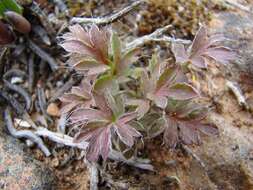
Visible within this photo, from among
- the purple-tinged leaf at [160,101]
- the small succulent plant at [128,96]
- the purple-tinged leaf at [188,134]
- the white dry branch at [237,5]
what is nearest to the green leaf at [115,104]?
the small succulent plant at [128,96]

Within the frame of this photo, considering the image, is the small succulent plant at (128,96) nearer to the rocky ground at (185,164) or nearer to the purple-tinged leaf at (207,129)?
the purple-tinged leaf at (207,129)

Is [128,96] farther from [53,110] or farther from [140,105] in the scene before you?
[53,110]

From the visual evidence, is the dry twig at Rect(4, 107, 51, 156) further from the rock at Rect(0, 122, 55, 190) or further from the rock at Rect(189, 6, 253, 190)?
the rock at Rect(189, 6, 253, 190)

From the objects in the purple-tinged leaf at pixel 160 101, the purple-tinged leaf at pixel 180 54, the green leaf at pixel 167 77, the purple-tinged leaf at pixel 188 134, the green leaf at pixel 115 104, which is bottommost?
the purple-tinged leaf at pixel 188 134

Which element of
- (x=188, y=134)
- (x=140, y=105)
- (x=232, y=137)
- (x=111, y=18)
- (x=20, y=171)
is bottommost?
(x=20, y=171)

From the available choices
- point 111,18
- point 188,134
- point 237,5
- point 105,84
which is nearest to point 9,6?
point 111,18

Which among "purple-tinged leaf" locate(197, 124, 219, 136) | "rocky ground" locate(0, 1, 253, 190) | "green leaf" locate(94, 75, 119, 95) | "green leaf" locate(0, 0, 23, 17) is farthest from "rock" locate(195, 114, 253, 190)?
"green leaf" locate(0, 0, 23, 17)
